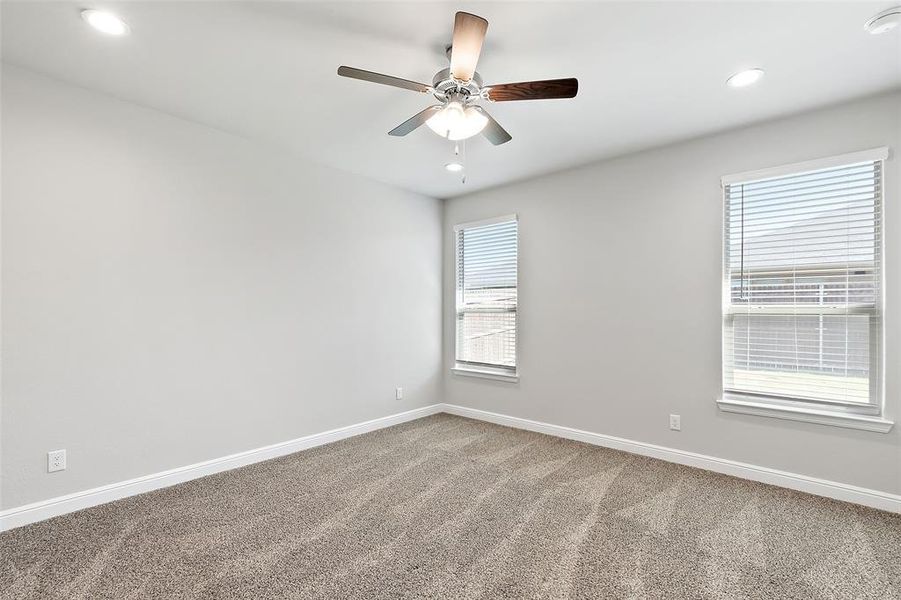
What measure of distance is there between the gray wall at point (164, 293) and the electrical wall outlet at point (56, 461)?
0.03m

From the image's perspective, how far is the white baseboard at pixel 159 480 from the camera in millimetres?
2365

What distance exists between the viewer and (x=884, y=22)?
6.27 ft

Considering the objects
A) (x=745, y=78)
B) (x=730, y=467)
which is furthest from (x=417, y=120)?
(x=730, y=467)

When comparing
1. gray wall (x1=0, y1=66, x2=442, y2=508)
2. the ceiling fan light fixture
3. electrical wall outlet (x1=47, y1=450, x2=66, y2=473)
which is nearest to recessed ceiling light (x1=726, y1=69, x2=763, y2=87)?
the ceiling fan light fixture

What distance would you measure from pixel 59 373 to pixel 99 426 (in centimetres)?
40

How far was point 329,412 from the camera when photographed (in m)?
3.88

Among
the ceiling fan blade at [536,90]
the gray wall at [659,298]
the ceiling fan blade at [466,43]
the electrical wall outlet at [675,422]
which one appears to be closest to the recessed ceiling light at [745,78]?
the gray wall at [659,298]

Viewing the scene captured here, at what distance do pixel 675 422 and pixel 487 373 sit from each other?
1868mm

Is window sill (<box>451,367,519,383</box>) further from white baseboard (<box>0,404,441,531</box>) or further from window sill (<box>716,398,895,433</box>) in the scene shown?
window sill (<box>716,398,895,433</box>)

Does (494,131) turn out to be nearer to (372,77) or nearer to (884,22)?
(372,77)

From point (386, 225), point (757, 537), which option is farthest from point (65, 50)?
point (757, 537)

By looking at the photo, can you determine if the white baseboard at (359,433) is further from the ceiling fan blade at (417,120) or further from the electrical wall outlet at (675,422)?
the ceiling fan blade at (417,120)

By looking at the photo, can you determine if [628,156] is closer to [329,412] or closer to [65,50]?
[329,412]

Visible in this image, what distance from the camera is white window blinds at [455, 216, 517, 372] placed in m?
4.48
